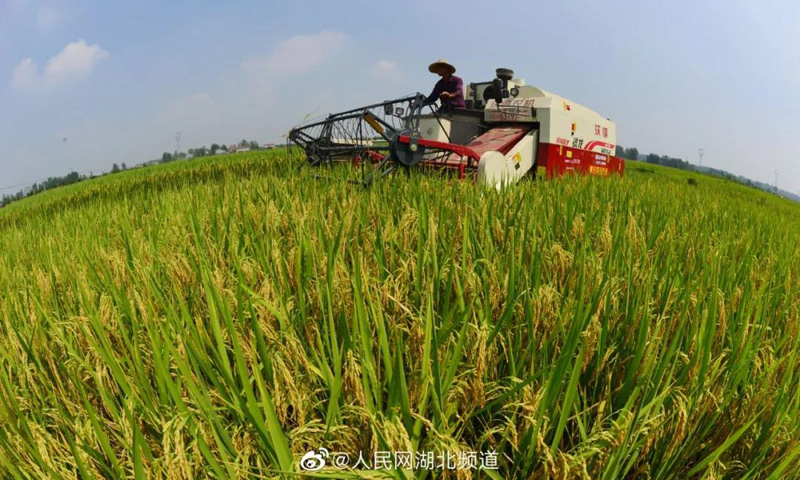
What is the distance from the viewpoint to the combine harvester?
198 inches

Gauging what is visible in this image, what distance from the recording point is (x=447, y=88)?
26.3 feet

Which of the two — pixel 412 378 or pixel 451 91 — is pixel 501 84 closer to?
pixel 451 91

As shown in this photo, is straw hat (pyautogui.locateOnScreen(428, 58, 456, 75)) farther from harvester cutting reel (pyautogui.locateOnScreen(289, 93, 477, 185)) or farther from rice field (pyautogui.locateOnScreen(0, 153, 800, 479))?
rice field (pyautogui.locateOnScreen(0, 153, 800, 479))

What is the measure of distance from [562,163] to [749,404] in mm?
6216

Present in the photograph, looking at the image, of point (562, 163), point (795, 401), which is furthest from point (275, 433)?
point (562, 163)

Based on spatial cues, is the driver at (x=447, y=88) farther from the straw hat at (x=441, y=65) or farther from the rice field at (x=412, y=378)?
the rice field at (x=412, y=378)

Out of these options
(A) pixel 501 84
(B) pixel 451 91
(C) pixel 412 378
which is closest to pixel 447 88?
(B) pixel 451 91

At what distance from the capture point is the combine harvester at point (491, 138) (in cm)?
504

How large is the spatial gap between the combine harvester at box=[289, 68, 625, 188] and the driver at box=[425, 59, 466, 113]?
0.66ft

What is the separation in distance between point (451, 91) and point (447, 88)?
0.10 meters

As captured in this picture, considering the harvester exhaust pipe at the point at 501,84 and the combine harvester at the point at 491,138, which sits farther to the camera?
the harvester exhaust pipe at the point at 501,84

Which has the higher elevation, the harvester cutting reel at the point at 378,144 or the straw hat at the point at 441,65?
the straw hat at the point at 441,65

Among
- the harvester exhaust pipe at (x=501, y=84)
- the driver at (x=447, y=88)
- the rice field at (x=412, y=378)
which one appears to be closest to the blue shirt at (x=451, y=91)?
the driver at (x=447, y=88)

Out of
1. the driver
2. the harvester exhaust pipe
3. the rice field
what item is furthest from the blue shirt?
the rice field
